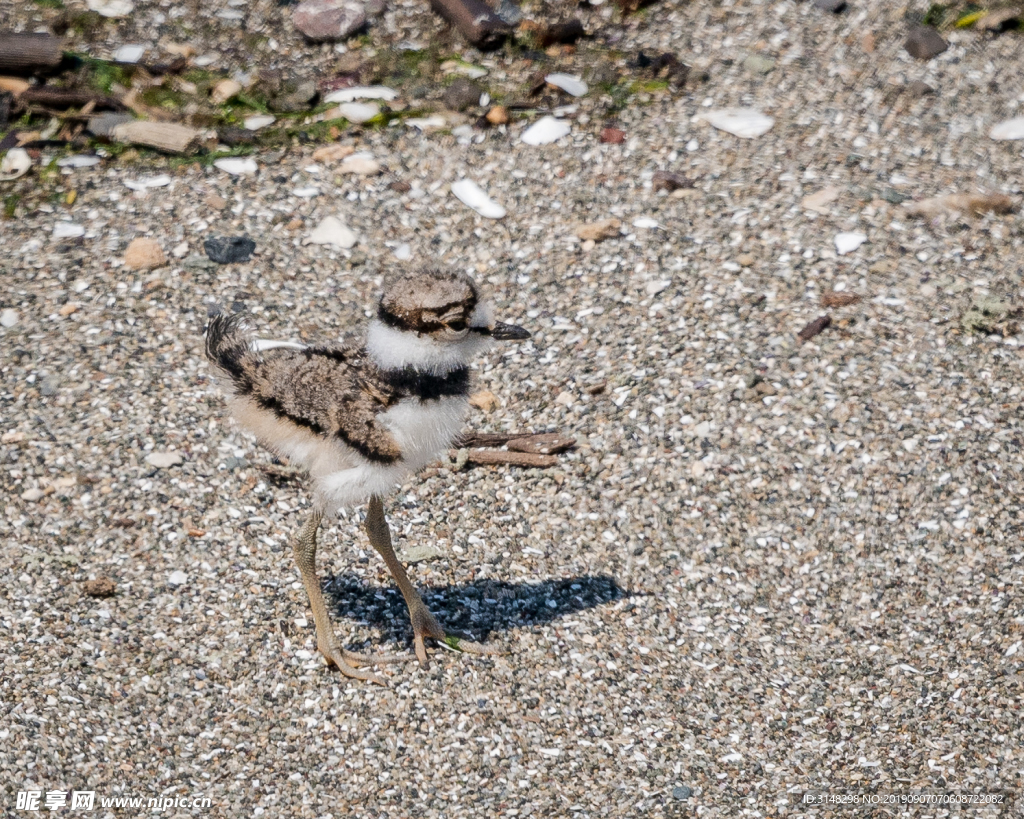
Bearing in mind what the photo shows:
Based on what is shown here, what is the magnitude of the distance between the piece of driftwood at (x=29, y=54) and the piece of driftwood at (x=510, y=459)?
3.51m

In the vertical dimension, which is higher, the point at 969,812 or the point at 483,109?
the point at 483,109

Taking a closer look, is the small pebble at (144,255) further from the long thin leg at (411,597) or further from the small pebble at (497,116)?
the long thin leg at (411,597)

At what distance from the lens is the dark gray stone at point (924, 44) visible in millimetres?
6070

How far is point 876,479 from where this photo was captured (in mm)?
4172

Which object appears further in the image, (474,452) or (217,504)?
(474,452)

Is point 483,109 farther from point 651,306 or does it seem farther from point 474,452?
point 474,452

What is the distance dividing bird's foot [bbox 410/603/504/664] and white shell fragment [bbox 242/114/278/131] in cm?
319

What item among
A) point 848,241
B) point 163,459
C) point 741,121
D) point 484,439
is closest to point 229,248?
point 163,459

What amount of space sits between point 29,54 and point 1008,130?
17.0 ft

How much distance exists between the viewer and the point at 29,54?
6.01 metres

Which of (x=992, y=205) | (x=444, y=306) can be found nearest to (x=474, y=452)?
(x=444, y=306)

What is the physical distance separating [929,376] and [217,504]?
9.34ft

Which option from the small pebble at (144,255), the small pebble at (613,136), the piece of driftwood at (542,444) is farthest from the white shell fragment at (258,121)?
the piece of driftwood at (542,444)

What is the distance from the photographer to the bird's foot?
373 cm
